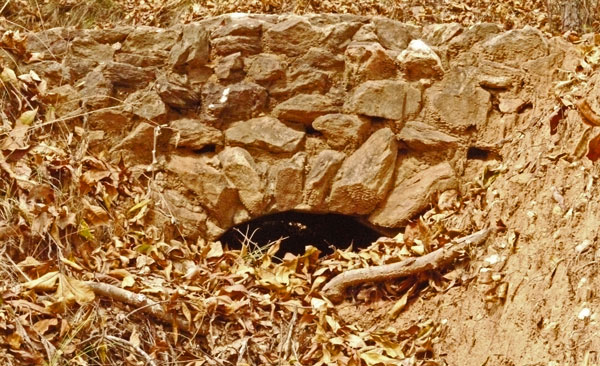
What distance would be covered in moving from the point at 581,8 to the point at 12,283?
4278mm

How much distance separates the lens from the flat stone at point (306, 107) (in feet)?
16.1

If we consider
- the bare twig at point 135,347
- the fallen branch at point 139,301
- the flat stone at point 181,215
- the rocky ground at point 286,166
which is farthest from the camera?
the flat stone at point 181,215

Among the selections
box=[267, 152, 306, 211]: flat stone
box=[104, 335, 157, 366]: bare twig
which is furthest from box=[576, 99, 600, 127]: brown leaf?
box=[104, 335, 157, 366]: bare twig

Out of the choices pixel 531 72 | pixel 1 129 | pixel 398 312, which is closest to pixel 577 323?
pixel 398 312

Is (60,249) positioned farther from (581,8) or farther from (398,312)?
(581,8)

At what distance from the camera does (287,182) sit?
491cm

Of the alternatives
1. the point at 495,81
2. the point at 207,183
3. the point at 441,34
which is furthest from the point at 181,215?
the point at 495,81

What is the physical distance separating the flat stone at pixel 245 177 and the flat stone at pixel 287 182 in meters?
0.08

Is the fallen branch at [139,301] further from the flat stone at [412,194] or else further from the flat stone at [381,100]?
the flat stone at [381,100]

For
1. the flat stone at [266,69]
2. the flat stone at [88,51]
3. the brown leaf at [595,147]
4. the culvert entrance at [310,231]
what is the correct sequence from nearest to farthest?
1. the brown leaf at [595,147]
2. the flat stone at [266,69]
3. the flat stone at [88,51]
4. the culvert entrance at [310,231]

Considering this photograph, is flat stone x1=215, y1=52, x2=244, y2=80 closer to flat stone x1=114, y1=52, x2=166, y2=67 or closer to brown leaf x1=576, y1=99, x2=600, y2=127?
flat stone x1=114, y1=52, x2=166, y2=67

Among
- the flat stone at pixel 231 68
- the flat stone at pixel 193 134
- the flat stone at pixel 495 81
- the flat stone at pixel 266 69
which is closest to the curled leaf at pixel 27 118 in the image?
the flat stone at pixel 193 134

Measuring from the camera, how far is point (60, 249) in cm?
402

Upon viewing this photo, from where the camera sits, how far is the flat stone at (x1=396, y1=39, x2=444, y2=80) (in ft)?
16.1
